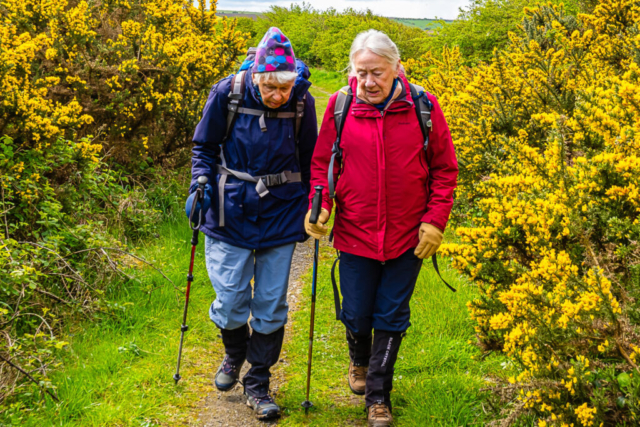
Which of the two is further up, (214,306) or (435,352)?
(214,306)

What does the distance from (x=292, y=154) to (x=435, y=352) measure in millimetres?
1867

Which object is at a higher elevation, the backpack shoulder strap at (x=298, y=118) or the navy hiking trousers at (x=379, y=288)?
the backpack shoulder strap at (x=298, y=118)

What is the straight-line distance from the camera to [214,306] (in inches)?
147

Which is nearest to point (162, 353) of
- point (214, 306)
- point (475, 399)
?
point (214, 306)

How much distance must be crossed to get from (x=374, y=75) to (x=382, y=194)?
668mm

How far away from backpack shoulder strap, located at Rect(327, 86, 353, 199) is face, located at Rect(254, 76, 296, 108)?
306 mm

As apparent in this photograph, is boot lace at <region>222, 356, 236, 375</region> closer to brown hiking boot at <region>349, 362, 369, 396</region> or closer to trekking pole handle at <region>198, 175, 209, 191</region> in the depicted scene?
brown hiking boot at <region>349, 362, 369, 396</region>

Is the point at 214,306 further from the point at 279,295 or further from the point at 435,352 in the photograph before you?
the point at 435,352

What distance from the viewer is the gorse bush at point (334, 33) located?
75.2ft

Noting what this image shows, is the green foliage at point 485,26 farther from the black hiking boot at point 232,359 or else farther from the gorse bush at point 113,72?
the black hiking boot at point 232,359

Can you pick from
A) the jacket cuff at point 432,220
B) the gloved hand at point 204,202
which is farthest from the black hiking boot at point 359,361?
the gloved hand at point 204,202

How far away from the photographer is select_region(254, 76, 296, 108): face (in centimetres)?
336

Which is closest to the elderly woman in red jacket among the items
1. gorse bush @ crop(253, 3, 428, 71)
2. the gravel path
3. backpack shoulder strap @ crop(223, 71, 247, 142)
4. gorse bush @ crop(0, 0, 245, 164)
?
backpack shoulder strap @ crop(223, 71, 247, 142)

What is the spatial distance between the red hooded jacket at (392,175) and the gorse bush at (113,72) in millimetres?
2914
